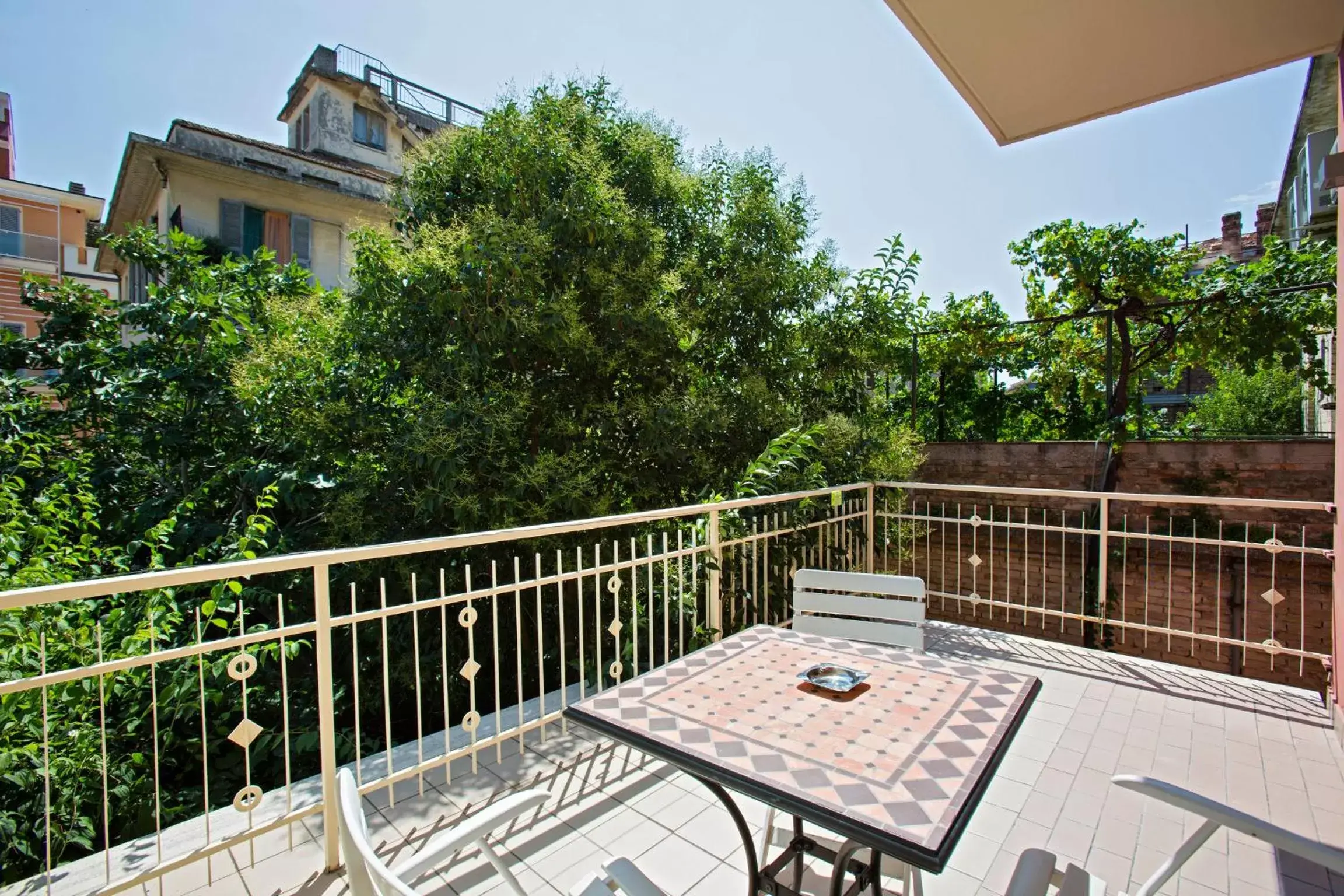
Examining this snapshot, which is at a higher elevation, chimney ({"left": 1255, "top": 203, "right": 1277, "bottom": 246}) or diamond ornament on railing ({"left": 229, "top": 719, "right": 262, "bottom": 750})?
chimney ({"left": 1255, "top": 203, "right": 1277, "bottom": 246})

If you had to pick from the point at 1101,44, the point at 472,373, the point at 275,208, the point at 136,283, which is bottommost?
the point at 472,373

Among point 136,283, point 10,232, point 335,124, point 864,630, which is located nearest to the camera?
point 864,630

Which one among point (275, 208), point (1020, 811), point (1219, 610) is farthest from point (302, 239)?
point (1219, 610)

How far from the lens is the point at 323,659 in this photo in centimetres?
226

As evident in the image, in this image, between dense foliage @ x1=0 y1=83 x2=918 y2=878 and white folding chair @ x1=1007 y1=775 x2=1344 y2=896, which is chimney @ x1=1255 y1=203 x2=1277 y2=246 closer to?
dense foliage @ x1=0 y1=83 x2=918 y2=878

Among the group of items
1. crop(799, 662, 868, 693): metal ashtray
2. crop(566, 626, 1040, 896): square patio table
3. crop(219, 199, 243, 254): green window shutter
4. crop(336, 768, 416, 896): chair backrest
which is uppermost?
crop(219, 199, 243, 254): green window shutter

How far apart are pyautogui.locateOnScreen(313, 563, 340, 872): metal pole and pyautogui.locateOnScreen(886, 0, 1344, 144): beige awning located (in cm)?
289

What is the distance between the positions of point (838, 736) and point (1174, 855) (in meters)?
0.74

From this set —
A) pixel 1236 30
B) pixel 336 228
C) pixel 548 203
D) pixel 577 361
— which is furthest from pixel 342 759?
pixel 336 228

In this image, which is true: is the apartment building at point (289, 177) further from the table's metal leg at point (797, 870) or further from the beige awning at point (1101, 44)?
the table's metal leg at point (797, 870)

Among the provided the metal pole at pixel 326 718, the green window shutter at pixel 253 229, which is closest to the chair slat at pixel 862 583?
the metal pole at pixel 326 718

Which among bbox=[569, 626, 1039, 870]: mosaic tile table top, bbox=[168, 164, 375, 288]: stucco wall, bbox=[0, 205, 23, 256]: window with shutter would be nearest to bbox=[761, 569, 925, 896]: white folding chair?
bbox=[569, 626, 1039, 870]: mosaic tile table top

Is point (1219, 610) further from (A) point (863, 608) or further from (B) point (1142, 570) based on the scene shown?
(A) point (863, 608)

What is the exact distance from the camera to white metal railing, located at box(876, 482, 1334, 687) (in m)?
6.13
